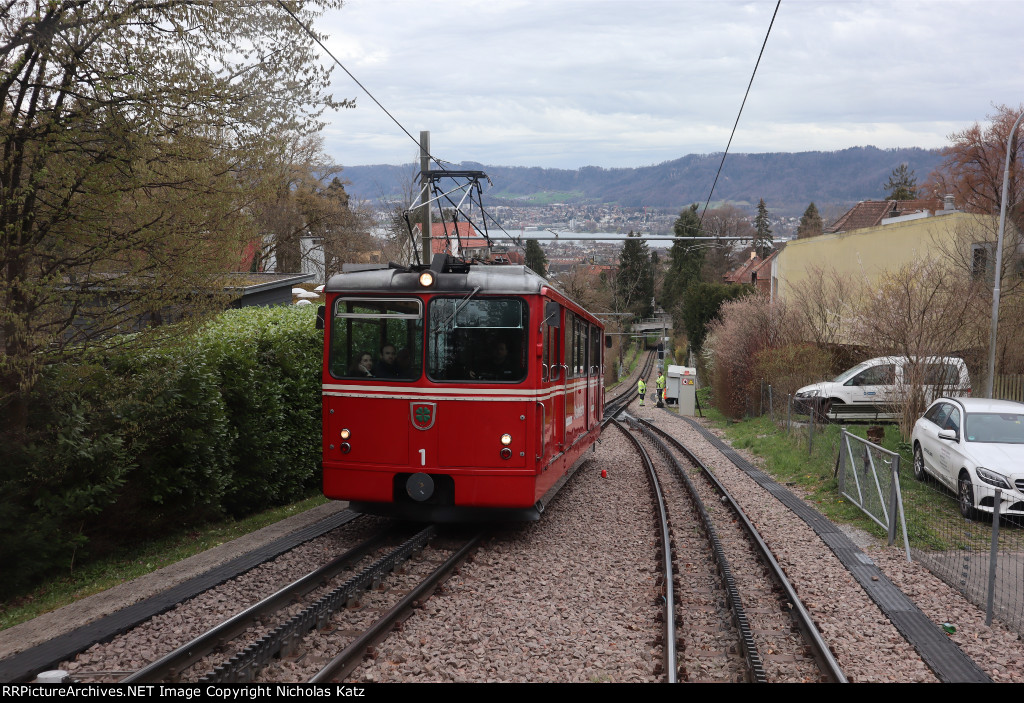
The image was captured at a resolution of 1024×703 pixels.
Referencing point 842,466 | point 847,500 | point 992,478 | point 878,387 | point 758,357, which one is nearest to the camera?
point 992,478

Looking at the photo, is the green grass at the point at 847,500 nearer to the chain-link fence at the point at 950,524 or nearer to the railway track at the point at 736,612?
the chain-link fence at the point at 950,524

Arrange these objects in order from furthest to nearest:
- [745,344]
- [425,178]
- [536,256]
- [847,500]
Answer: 1. [536,256]
2. [745,344]
3. [425,178]
4. [847,500]

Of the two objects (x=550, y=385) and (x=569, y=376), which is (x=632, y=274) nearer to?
(x=569, y=376)

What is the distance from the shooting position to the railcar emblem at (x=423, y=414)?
355 inches

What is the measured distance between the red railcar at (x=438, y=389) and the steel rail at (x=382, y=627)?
0.91 metres

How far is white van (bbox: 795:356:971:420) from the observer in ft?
55.3

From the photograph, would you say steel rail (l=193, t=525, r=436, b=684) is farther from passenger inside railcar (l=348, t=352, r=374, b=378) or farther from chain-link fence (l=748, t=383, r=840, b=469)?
chain-link fence (l=748, t=383, r=840, b=469)

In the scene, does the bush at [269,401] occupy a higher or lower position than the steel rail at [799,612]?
higher

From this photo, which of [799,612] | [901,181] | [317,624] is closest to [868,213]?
[799,612]

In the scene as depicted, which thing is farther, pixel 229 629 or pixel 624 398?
pixel 624 398

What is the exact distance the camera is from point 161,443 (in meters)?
9.02

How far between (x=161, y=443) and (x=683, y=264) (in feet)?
260

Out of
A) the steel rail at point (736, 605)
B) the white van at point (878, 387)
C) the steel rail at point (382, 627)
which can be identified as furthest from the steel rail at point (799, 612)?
the white van at point (878, 387)

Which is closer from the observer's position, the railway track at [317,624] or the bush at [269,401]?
the railway track at [317,624]
